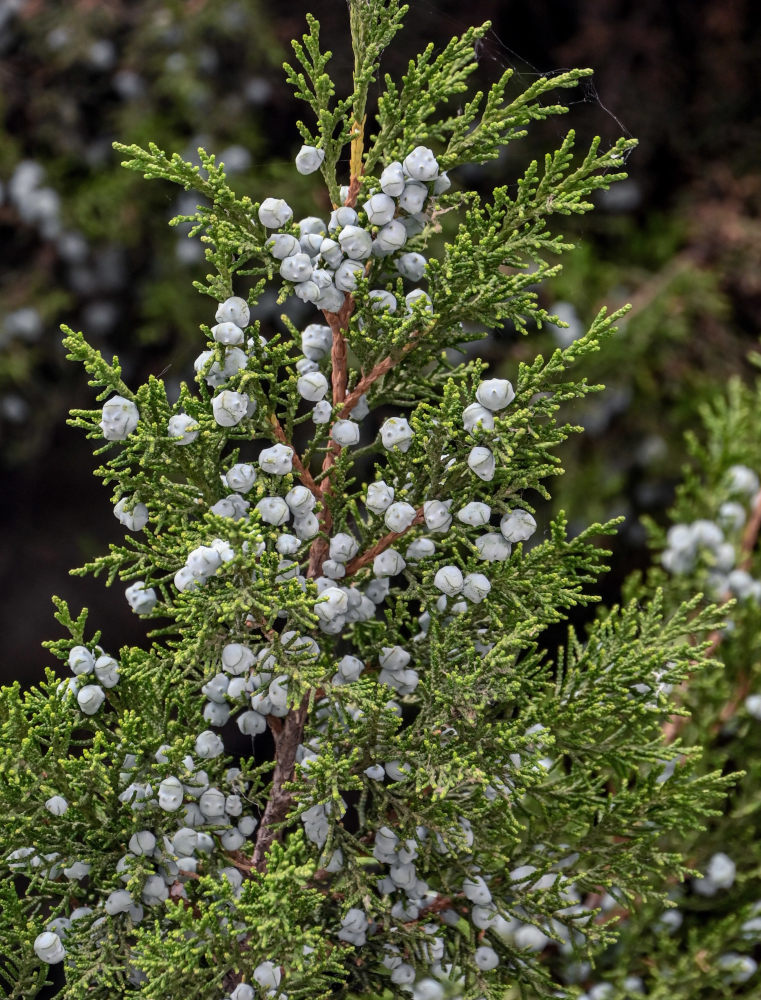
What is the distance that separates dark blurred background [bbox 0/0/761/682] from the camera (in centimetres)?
195

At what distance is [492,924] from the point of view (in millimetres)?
837

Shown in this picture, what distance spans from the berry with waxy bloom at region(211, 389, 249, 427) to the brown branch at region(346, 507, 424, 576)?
0.49 ft

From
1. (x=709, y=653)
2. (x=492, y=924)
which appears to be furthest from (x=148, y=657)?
(x=709, y=653)

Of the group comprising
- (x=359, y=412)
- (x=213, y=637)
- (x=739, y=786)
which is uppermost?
(x=359, y=412)

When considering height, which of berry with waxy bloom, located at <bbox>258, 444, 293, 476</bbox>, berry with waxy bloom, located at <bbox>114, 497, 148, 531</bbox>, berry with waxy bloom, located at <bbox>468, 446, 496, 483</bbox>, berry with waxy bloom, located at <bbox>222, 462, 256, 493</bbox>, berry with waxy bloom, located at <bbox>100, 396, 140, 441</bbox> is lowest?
berry with waxy bloom, located at <bbox>114, 497, 148, 531</bbox>

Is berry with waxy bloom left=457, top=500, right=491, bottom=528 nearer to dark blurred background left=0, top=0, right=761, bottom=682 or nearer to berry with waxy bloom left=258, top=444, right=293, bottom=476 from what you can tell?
berry with waxy bloom left=258, top=444, right=293, bottom=476

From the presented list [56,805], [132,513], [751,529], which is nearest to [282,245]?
[132,513]

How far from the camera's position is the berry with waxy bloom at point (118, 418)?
707 mm

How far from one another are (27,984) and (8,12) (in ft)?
6.52

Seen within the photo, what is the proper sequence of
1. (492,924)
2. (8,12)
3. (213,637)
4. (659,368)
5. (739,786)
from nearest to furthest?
1. (213,637)
2. (492,924)
3. (739,786)
4. (659,368)
5. (8,12)

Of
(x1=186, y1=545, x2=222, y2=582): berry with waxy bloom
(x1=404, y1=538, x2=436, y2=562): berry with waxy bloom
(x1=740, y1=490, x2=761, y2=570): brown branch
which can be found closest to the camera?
(x1=186, y1=545, x2=222, y2=582): berry with waxy bloom

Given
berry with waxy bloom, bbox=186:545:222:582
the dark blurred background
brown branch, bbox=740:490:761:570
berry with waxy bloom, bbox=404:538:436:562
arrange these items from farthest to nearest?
the dark blurred background
brown branch, bbox=740:490:761:570
berry with waxy bloom, bbox=404:538:436:562
berry with waxy bloom, bbox=186:545:222:582

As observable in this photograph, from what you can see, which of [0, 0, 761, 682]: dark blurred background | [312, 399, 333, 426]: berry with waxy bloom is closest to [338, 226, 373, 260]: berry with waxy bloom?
[312, 399, 333, 426]: berry with waxy bloom

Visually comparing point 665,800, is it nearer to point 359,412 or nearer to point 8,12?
point 359,412
